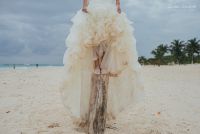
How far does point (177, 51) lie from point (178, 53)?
2.14 ft

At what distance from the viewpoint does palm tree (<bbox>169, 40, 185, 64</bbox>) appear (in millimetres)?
→ 83938

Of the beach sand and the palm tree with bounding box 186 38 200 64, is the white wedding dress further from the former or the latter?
the palm tree with bounding box 186 38 200 64

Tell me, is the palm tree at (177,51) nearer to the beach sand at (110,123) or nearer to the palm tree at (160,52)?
the palm tree at (160,52)

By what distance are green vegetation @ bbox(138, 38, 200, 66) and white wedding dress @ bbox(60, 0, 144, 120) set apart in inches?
3042

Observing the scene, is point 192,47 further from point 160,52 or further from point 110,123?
point 110,123

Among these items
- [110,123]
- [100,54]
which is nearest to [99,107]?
[100,54]

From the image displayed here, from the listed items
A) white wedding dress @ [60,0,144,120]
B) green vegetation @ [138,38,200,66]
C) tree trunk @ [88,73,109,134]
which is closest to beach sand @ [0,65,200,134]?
white wedding dress @ [60,0,144,120]

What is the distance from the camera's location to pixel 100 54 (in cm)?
582

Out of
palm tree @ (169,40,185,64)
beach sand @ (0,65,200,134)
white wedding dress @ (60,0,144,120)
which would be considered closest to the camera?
white wedding dress @ (60,0,144,120)

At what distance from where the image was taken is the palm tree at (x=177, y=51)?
275 feet

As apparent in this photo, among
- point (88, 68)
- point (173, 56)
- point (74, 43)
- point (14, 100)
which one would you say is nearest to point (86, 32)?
point (74, 43)

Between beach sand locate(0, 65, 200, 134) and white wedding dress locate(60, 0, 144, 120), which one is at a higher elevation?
white wedding dress locate(60, 0, 144, 120)

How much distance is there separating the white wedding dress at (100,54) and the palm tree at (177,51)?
78.7 meters

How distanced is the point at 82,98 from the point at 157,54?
82038 mm
